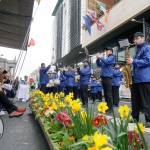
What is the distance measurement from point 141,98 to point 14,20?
3610 mm

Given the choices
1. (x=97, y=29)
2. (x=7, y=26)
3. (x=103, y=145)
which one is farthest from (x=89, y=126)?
(x=97, y=29)

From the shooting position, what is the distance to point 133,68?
604cm

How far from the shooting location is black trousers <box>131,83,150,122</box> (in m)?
5.81

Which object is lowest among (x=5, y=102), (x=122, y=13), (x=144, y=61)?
(x=5, y=102)

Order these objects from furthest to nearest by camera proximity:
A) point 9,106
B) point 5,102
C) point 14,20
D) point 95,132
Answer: point 14,20, point 9,106, point 5,102, point 95,132

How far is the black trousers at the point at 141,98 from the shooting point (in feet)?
19.1

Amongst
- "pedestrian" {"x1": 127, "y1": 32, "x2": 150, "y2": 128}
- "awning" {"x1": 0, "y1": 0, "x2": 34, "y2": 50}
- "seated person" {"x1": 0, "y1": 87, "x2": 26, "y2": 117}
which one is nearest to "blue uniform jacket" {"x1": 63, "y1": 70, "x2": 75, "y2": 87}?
"awning" {"x1": 0, "y1": 0, "x2": 34, "y2": 50}

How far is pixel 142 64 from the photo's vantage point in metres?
5.67

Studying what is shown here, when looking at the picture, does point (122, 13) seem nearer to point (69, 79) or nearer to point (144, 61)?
point (69, 79)

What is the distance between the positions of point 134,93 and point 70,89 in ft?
31.2

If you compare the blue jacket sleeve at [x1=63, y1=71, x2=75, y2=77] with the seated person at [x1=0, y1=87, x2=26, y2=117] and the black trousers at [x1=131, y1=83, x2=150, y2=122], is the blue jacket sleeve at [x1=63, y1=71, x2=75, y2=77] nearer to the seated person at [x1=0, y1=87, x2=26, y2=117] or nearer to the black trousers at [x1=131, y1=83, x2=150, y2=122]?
the seated person at [x1=0, y1=87, x2=26, y2=117]

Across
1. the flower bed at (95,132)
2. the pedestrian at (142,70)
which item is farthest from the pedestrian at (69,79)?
the flower bed at (95,132)

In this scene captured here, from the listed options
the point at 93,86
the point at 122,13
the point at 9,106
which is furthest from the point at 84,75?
the point at 122,13

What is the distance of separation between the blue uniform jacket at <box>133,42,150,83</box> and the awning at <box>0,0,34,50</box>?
2379 millimetres
